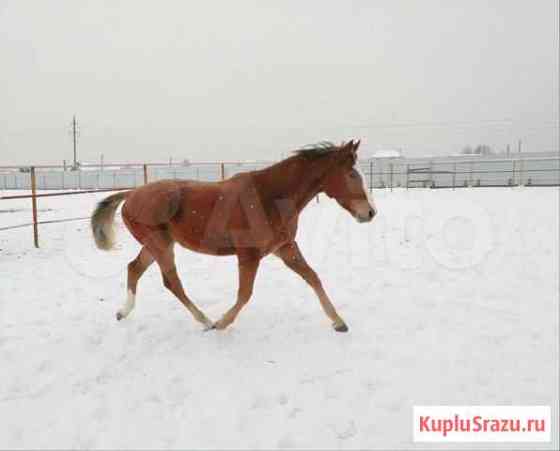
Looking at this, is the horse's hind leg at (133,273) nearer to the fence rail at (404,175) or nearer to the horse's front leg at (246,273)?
the horse's front leg at (246,273)

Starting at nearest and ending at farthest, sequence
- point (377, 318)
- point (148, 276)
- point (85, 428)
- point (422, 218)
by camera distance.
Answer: point (85, 428) < point (377, 318) < point (148, 276) < point (422, 218)

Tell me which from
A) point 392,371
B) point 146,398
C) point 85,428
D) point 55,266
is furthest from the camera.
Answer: point 55,266

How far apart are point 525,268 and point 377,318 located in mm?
2605

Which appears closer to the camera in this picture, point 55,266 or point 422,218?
point 55,266

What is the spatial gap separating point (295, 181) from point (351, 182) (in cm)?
41

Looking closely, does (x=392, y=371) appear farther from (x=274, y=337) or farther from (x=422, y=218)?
(x=422, y=218)

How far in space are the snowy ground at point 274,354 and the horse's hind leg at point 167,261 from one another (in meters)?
0.14

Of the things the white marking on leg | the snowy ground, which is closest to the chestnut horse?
the snowy ground

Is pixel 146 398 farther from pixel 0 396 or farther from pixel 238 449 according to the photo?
pixel 0 396

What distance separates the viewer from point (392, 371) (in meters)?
2.47

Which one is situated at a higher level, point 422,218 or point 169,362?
point 422,218

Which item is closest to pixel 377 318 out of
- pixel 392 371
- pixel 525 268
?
pixel 392 371

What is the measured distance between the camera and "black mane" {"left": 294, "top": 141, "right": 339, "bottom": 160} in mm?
2865

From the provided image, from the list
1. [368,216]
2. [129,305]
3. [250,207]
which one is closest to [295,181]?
[250,207]
